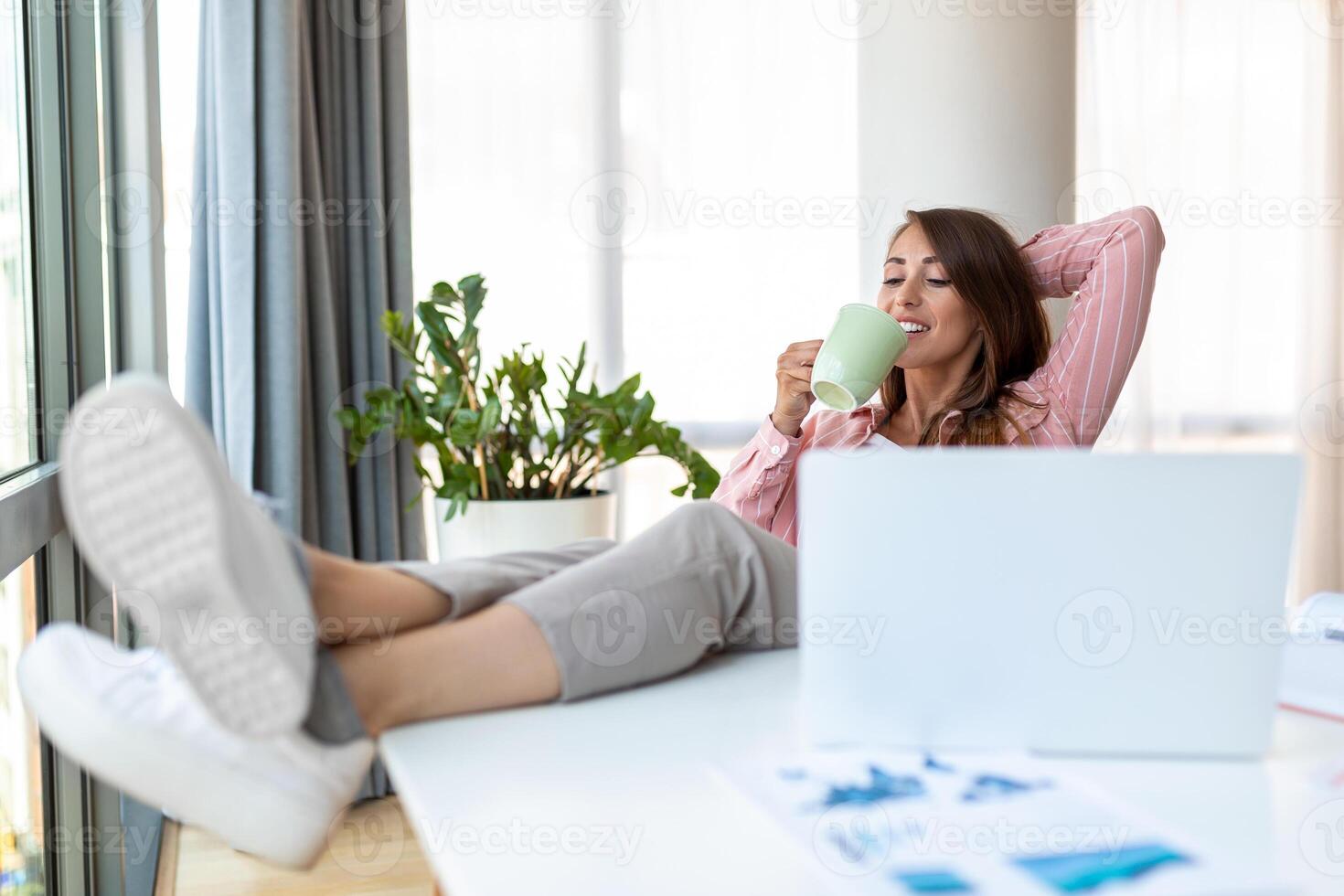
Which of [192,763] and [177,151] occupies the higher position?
[177,151]

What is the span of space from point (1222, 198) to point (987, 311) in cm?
217

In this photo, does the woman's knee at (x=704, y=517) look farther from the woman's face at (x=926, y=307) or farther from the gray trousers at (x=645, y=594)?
the woman's face at (x=926, y=307)

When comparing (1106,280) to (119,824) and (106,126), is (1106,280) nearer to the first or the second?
(106,126)

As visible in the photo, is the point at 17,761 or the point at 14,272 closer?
the point at 17,761

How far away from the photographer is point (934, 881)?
24.2 inches

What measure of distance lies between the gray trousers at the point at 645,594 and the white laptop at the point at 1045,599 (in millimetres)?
184

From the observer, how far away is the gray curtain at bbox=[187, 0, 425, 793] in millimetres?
2375

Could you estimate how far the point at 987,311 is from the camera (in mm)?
1935

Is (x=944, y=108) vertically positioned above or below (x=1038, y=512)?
above

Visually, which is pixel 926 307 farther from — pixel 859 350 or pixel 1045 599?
pixel 1045 599

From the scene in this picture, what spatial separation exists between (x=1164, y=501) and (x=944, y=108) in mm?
2065

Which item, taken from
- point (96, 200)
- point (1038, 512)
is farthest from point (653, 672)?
point (96, 200)

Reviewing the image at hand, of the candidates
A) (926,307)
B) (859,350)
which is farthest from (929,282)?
(859,350)

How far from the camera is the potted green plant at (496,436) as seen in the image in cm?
228
